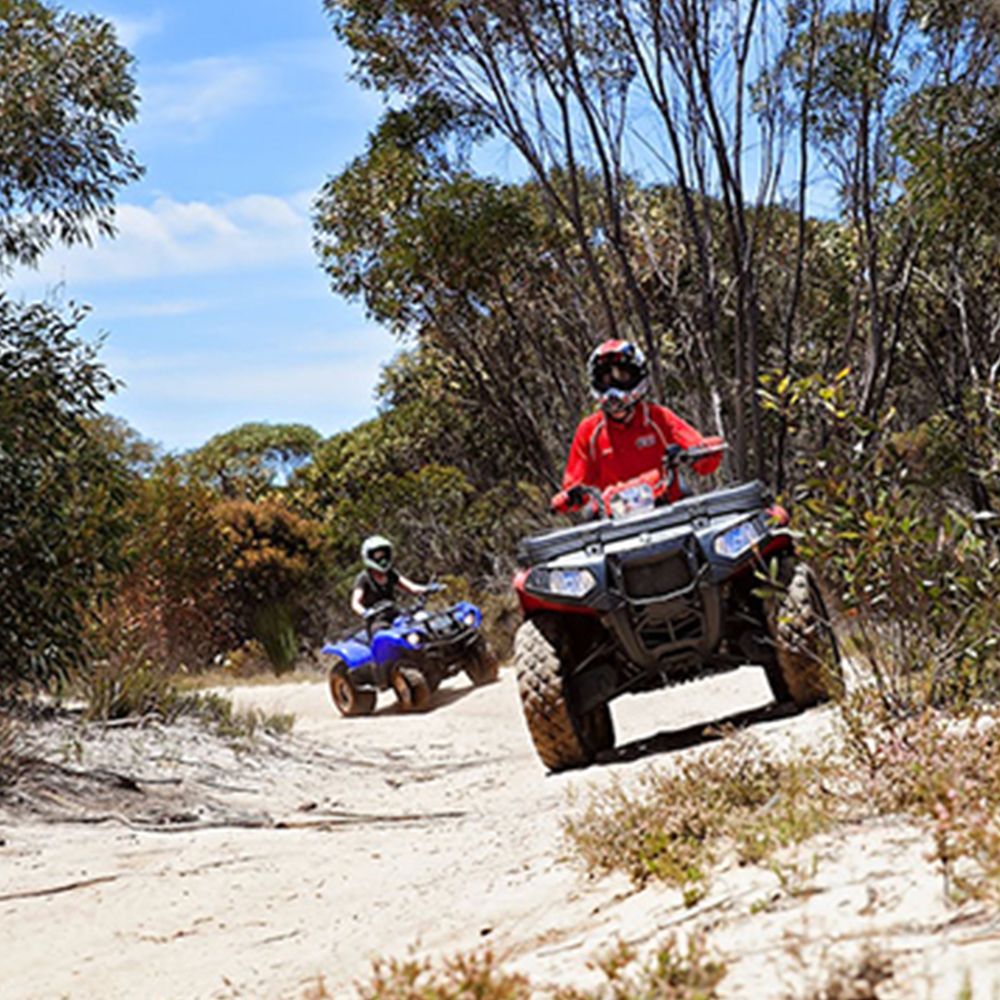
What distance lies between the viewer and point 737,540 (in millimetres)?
7531

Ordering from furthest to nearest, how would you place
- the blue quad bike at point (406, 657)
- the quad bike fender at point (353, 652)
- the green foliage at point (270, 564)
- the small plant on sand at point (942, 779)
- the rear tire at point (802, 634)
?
the green foliage at point (270, 564) < the quad bike fender at point (353, 652) < the blue quad bike at point (406, 657) < the rear tire at point (802, 634) < the small plant on sand at point (942, 779)

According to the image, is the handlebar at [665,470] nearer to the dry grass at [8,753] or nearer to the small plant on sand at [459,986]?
the dry grass at [8,753]

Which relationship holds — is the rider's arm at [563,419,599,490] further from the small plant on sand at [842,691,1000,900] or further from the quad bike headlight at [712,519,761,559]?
the small plant on sand at [842,691,1000,900]

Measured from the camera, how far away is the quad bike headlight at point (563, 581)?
7.53 m

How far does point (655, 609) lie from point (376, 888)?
271cm

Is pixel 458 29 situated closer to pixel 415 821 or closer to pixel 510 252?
pixel 510 252

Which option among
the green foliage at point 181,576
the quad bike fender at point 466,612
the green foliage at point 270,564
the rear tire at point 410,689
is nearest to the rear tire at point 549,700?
the rear tire at point 410,689

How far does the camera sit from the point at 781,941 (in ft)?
10.4

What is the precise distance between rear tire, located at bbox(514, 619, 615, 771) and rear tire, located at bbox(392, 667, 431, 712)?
5.97 m

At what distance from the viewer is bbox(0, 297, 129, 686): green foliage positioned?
9844mm

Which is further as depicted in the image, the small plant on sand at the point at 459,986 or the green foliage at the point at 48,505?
the green foliage at the point at 48,505

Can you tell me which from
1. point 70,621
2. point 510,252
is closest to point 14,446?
point 70,621

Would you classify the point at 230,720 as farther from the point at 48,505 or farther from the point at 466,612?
the point at 466,612

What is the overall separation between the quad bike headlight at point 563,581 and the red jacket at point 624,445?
967 millimetres
